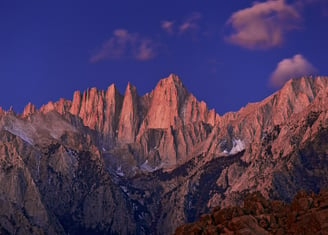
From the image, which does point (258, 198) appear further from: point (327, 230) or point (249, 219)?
point (327, 230)

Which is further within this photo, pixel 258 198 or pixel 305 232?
pixel 258 198

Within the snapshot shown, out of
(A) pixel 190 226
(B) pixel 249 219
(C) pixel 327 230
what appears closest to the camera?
(C) pixel 327 230

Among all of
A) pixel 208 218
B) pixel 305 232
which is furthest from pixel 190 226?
pixel 305 232

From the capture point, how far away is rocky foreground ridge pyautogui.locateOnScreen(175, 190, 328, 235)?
268 ft

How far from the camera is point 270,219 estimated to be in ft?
282

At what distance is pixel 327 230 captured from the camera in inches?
3093

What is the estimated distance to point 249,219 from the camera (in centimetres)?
8456

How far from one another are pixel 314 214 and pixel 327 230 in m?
3.89

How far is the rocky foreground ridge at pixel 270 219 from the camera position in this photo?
81.7 metres

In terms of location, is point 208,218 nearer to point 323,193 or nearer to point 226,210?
point 226,210

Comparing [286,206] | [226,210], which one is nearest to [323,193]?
[286,206]

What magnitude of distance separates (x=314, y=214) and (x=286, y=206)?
7.58 m

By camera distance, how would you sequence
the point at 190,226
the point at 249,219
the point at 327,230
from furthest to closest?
the point at 190,226 → the point at 249,219 → the point at 327,230

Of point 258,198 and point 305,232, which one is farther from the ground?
point 258,198
